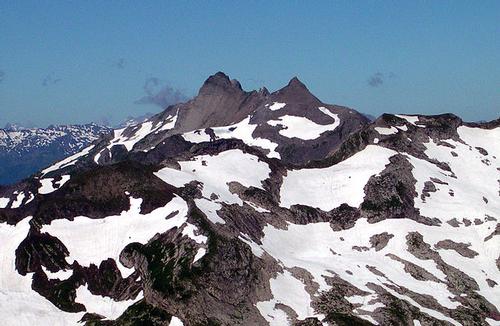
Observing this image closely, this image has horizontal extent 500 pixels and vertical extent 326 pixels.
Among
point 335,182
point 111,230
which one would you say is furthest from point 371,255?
point 111,230

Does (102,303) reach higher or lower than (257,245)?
lower

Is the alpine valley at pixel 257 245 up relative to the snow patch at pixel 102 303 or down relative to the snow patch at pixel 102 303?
up

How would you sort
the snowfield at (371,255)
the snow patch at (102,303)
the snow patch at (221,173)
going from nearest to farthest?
1. the snow patch at (102,303)
2. the snowfield at (371,255)
3. the snow patch at (221,173)

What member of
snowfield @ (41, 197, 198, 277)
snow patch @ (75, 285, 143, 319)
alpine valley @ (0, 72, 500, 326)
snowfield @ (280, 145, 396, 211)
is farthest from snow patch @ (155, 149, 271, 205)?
snow patch @ (75, 285, 143, 319)

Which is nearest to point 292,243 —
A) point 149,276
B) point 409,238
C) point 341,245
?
point 341,245

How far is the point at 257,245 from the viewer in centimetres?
13738

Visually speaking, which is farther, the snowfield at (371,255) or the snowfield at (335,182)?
the snowfield at (335,182)

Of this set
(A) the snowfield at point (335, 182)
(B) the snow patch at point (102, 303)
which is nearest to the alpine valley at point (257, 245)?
(B) the snow patch at point (102, 303)

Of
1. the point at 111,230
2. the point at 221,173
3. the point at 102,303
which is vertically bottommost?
the point at 102,303

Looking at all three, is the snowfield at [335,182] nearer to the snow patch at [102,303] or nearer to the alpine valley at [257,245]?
the alpine valley at [257,245]

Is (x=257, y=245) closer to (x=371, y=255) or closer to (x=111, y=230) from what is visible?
(x=371, y=255)

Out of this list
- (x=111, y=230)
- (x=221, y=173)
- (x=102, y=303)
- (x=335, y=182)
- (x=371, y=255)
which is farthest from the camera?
(x=335, y=182)

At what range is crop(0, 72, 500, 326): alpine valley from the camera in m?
119

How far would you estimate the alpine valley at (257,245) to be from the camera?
118875 mm
